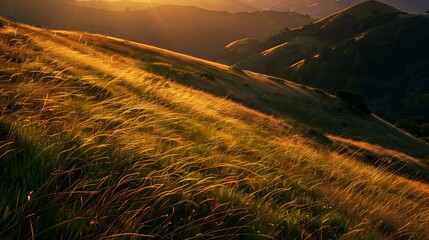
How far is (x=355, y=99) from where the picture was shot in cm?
5984

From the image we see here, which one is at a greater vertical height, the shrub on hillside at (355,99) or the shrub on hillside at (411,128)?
the shrub on hillside at (355,99)

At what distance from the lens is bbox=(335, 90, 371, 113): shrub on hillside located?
58.1 metres

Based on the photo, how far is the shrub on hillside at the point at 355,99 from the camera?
58.1m

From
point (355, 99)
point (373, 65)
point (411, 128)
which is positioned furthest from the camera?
point (373, 65)

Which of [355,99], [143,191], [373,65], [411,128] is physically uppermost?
[143,191]

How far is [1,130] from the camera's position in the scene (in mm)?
3771

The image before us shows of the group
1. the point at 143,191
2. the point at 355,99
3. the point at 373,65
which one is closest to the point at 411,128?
the point at 355,99

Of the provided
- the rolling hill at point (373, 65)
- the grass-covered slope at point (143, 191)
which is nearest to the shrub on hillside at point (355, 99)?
the grass-covered slope at point (143, 191)

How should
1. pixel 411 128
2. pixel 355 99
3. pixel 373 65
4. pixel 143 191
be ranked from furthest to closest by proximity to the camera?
pixel 373 65, pixel 411 128, pixel 355 99, pixel 143 191

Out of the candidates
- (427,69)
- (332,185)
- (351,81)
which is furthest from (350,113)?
(427,69)

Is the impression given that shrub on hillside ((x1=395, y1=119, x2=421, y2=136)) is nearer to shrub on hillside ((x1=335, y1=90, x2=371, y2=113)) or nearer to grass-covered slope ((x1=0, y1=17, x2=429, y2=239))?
shrub on hillside ((x1=335, y1=90, x2=371, y2=113))

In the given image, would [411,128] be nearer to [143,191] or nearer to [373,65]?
[143,191]

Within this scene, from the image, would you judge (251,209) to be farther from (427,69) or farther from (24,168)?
(427,69)

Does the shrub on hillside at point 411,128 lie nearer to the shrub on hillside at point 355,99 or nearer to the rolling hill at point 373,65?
the shrub on hillside at point 355,99
